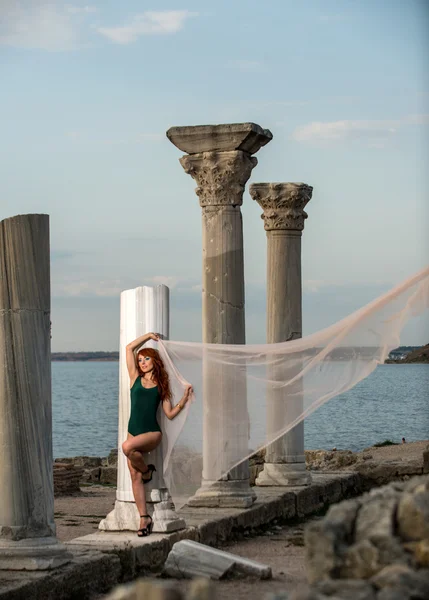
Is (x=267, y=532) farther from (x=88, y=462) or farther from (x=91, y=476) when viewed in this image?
(x=88, y=462)

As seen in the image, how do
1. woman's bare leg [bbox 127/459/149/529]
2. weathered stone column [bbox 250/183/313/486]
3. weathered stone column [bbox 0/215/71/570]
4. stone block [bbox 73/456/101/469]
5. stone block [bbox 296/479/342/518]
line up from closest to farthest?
1. weathered stone column [bbox 0/215/71/570]
2. woman's bare leg [bbox 127/459/149/529]
3. stone block [bbox 296/479/342/518]
4. weathered stone column [bbox 250/183/313/486]
5. stone block [bbox 73/456/101/469]

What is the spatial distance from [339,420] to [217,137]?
63081 millimetres

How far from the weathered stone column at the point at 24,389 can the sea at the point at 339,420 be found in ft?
146

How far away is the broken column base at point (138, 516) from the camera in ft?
39.3

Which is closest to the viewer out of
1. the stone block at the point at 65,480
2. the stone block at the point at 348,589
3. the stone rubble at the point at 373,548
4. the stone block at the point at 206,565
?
the stone block at the point at 348,589

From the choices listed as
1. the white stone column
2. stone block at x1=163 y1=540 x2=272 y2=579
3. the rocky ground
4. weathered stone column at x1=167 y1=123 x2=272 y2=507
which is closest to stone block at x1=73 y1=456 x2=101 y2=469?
the rocky ground

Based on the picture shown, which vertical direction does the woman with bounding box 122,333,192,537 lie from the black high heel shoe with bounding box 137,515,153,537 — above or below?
above

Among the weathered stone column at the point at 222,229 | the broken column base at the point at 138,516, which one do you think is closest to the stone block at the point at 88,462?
the weathered stone column at the point at 222,229

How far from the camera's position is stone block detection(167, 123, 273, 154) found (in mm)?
14406

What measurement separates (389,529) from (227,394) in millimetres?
7669

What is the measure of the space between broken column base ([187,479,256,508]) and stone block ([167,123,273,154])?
Result: 12.8 feet

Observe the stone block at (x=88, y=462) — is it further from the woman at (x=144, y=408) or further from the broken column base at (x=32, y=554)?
the broken column base at (x=32, y=554)

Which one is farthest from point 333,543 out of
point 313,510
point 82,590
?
point 313,510

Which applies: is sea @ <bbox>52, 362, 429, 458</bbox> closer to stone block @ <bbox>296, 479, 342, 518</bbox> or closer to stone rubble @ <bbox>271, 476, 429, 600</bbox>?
stone block @ <bbox>296, 479, 342, 518</bbox>
